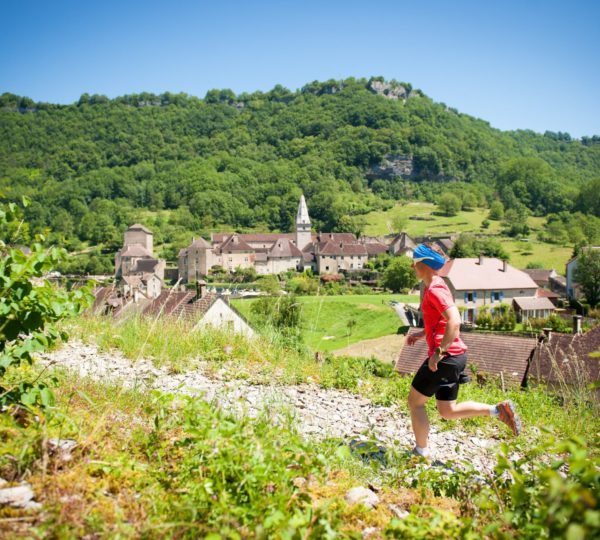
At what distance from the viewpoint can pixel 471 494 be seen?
122 inches

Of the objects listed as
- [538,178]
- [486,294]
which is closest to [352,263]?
[486,294]

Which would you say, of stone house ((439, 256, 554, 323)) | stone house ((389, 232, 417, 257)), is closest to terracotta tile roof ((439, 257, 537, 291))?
stone house ((439, 256, 554, 323))

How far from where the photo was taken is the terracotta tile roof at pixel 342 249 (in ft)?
330

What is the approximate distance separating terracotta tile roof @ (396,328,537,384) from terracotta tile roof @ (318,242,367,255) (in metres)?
83.5

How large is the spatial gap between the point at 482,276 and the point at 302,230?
74.5 meters

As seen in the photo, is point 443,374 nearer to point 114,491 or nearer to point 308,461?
point 308,461

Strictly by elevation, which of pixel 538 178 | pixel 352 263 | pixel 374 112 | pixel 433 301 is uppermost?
pixel 374 112

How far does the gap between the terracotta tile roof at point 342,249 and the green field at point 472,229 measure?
19.2 metres

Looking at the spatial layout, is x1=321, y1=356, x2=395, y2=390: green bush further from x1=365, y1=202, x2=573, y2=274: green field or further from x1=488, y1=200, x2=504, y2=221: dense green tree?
x1=488, y1=200, x2=504, y2=221: dense green tree

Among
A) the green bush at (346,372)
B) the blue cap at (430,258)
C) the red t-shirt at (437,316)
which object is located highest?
the blue cap at (430,258)

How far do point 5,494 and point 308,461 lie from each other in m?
1.58

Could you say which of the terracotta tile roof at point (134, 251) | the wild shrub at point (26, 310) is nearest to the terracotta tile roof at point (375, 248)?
the terracotta tile roof at point (134, 251)

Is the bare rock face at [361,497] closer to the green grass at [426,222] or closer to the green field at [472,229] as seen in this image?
the green field at [472,229]

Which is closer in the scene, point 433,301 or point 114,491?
point 114,491
